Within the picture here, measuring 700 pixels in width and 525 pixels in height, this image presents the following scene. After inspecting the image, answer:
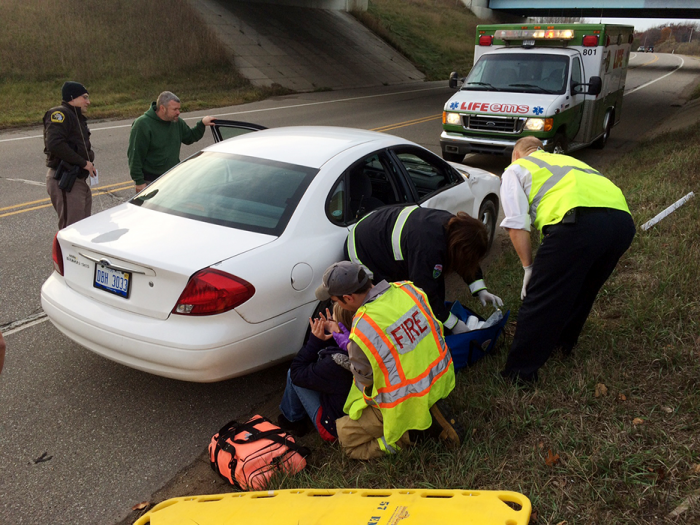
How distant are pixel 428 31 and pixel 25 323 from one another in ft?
132

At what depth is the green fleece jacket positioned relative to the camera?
572 centimetres

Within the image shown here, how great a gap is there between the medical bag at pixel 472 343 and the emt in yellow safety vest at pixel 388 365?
1.92 ft

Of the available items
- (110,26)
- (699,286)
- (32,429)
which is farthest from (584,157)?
(110,26)

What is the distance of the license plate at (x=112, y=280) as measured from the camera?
3.43 metres

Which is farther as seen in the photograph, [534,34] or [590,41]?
[534,34]

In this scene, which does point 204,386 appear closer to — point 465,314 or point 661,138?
point 465,314

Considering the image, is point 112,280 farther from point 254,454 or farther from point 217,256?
point 254,454

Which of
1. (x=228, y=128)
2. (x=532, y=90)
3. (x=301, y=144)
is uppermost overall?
(x=301, y=144)

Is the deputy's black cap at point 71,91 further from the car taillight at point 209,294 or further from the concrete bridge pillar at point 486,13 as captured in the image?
the concrete bridge pillar at point 486,13

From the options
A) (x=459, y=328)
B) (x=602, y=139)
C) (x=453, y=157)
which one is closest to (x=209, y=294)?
(x=459, y=328)

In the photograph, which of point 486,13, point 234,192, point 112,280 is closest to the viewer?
point 112,280

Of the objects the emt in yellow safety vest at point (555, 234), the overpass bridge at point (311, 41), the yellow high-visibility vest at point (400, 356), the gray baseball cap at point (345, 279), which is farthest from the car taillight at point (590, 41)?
the overpass bridge at point (311, 41)

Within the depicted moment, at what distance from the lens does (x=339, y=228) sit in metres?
4.04

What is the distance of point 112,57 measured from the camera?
20500 millimetres
